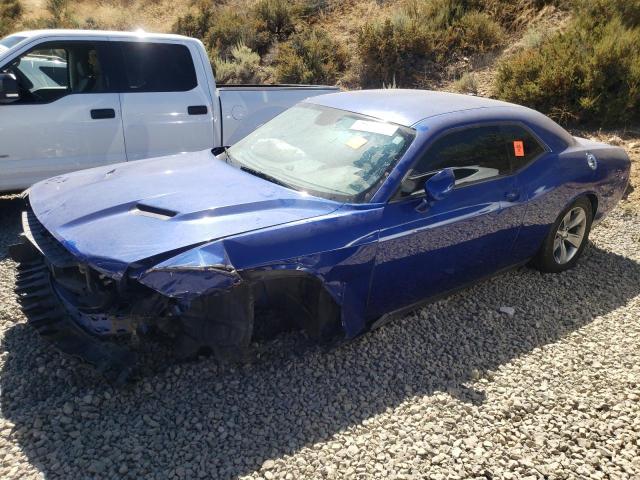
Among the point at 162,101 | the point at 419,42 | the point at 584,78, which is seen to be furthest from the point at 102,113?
the point at 419,42

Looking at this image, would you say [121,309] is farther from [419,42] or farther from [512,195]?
[419,42]

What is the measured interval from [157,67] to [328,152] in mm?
3179

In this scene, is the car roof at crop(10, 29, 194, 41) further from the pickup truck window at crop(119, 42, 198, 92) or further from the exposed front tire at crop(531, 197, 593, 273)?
the exposed front tire at crop(531, 197, 593, 273)

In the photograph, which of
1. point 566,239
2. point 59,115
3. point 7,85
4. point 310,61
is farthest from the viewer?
point 310,61

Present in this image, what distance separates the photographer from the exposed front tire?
4.70 metres

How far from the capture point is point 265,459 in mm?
2742

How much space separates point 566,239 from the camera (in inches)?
193

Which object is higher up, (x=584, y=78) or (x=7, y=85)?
(x=7, y=85)

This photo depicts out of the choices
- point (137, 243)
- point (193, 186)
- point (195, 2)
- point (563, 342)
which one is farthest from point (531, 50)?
point (195, 2)

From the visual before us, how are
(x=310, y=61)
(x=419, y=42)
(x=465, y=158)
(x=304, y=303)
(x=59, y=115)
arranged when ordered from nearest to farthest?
(x=304, y=303)
(x=465, y=158)
(x=59, y=115)
(x=419, y=42)
(x=310, y=61)

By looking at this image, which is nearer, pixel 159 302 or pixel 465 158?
pixel 159 302

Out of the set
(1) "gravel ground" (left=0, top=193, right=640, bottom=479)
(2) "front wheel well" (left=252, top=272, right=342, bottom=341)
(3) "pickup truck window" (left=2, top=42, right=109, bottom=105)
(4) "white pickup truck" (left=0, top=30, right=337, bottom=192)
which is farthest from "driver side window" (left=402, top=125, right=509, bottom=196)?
(3) "pickup truck window" (left=2, top=42, right=109, bottom=105)

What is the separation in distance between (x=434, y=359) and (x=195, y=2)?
21.1 metres

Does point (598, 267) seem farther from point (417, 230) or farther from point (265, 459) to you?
point (265, 459)
